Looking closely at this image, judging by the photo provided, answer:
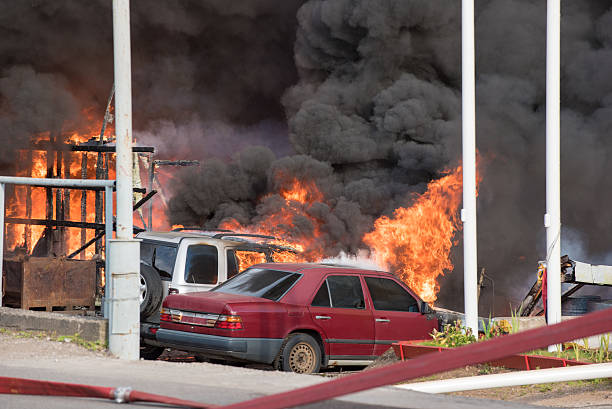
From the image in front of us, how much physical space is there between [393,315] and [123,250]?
3624 mm

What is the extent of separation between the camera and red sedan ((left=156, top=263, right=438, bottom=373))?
8281mm

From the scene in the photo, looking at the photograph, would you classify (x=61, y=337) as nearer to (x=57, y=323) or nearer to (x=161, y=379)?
(x=57, y=323)

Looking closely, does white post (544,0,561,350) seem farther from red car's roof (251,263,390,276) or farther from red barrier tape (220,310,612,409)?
red barrier tape (220,310,612,409)

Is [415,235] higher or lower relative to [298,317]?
higher

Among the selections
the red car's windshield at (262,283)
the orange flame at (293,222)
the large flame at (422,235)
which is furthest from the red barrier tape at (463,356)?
the large flame at (422,235)

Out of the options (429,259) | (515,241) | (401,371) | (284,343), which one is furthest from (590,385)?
(515,241)

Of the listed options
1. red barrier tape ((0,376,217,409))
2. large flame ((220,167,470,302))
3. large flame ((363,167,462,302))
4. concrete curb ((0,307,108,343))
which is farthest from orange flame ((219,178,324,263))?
red barrier tape ((0,376,217,409))

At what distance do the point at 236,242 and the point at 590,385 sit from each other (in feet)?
20.1

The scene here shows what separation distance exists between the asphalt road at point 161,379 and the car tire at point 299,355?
4.83 ft

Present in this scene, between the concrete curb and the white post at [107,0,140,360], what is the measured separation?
0.29m

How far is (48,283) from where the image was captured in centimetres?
1023

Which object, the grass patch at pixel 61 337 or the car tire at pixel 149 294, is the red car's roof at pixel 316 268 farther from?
the grass patch at pixel 61 337

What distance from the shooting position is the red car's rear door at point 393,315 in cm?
948

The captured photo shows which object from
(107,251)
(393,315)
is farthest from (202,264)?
(107,251)
